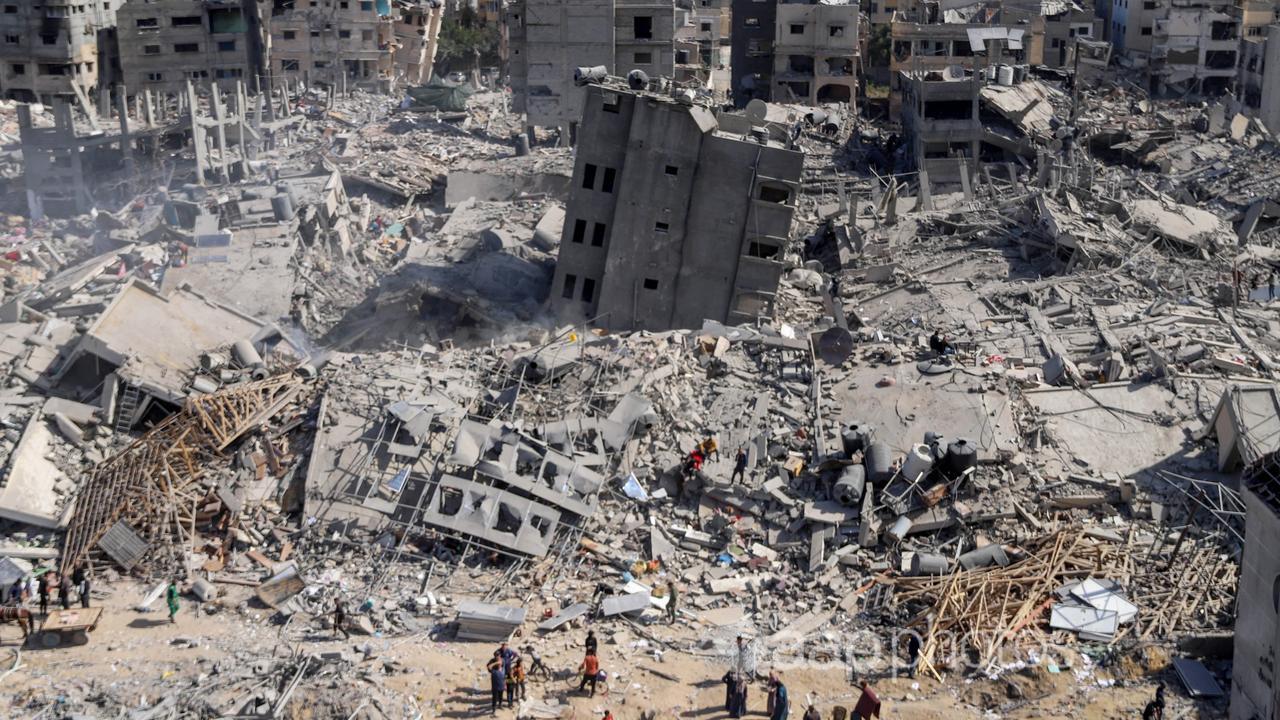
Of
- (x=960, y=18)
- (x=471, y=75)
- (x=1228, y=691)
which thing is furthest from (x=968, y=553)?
(x=471, y=75)

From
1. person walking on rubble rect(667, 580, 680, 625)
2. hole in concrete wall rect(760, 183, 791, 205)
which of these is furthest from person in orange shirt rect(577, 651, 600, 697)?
hole in concrete wall rect(760, 183, 791, 205)

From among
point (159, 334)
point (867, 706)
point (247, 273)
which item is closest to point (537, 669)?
point (867, 706)

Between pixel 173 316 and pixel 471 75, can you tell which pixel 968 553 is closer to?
pixel 173 316

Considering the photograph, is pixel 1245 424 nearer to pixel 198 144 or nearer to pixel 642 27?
pixel 198 144

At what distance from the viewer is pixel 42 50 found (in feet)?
208

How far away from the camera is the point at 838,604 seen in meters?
21.6

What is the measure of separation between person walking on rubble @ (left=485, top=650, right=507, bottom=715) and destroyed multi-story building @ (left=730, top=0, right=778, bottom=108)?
1824 inches

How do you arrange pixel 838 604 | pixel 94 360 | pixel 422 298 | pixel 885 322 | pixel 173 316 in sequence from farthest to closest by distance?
pixel 422 298 → pixel 885 322 → pixel 173 316 → pixel 94 360 → pixel 838 604

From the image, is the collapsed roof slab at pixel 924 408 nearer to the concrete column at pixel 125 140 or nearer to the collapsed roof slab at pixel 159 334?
the collapsed roof slab at pixel 159 334

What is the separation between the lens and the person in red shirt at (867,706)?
18750 mm

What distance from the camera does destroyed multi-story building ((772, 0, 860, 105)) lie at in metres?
60.3

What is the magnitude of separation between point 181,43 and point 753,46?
2453 centimetres

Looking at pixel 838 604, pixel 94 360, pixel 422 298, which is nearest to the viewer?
pixel 838 604

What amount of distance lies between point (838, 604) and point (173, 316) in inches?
597
